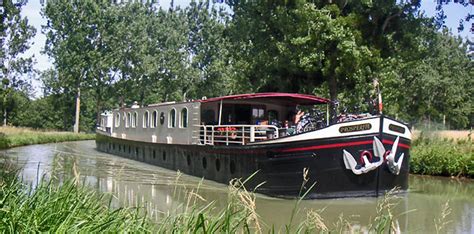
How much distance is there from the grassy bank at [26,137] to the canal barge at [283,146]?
47.7ft

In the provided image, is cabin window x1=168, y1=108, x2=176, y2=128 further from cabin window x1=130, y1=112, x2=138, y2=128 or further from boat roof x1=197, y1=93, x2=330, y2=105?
cabin window x1=130, y1=112, x2=138, y2=128

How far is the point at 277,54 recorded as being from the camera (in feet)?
81.0

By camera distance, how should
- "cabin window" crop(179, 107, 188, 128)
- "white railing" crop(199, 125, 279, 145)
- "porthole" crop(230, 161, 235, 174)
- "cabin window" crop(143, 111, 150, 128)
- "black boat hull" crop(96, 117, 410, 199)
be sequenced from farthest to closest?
"cabin window" crop(143, 111, 150, 128)
"cabin window" crop(179, 107, 188, 128)
"porthole" crop(230, 161, 235, 174)
"white railing" crop(199, 125, 279, 145)
"black boat hull" crop(96, 117, 410, 199)

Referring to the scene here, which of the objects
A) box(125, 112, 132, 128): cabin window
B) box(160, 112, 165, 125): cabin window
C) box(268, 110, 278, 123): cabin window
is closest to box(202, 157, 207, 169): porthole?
box(268, 110, 278, 123): cabin window

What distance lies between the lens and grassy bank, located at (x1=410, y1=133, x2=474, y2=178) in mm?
20531

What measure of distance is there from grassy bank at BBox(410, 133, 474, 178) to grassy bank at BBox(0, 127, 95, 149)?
72.3 feet

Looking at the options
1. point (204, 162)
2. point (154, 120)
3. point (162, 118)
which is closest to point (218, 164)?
point (204, 162)

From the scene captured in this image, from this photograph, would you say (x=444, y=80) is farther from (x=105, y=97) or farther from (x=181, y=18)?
(x=105, y=97)

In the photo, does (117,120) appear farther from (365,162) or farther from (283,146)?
(365,162)

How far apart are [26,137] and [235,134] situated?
23.9 meters

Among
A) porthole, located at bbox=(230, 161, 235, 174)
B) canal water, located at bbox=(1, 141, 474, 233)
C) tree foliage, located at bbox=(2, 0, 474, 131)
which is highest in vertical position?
tree foliage, located at bbox=(2, 0, 474, 131)

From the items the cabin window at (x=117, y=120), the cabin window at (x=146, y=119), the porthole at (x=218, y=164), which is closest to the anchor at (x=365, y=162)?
the porthole at (x=218, y=164)

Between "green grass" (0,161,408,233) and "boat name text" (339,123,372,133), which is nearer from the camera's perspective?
"green grass" (0,161,408,233)

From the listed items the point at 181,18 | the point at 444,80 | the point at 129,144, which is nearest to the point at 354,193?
the point at 129,144
